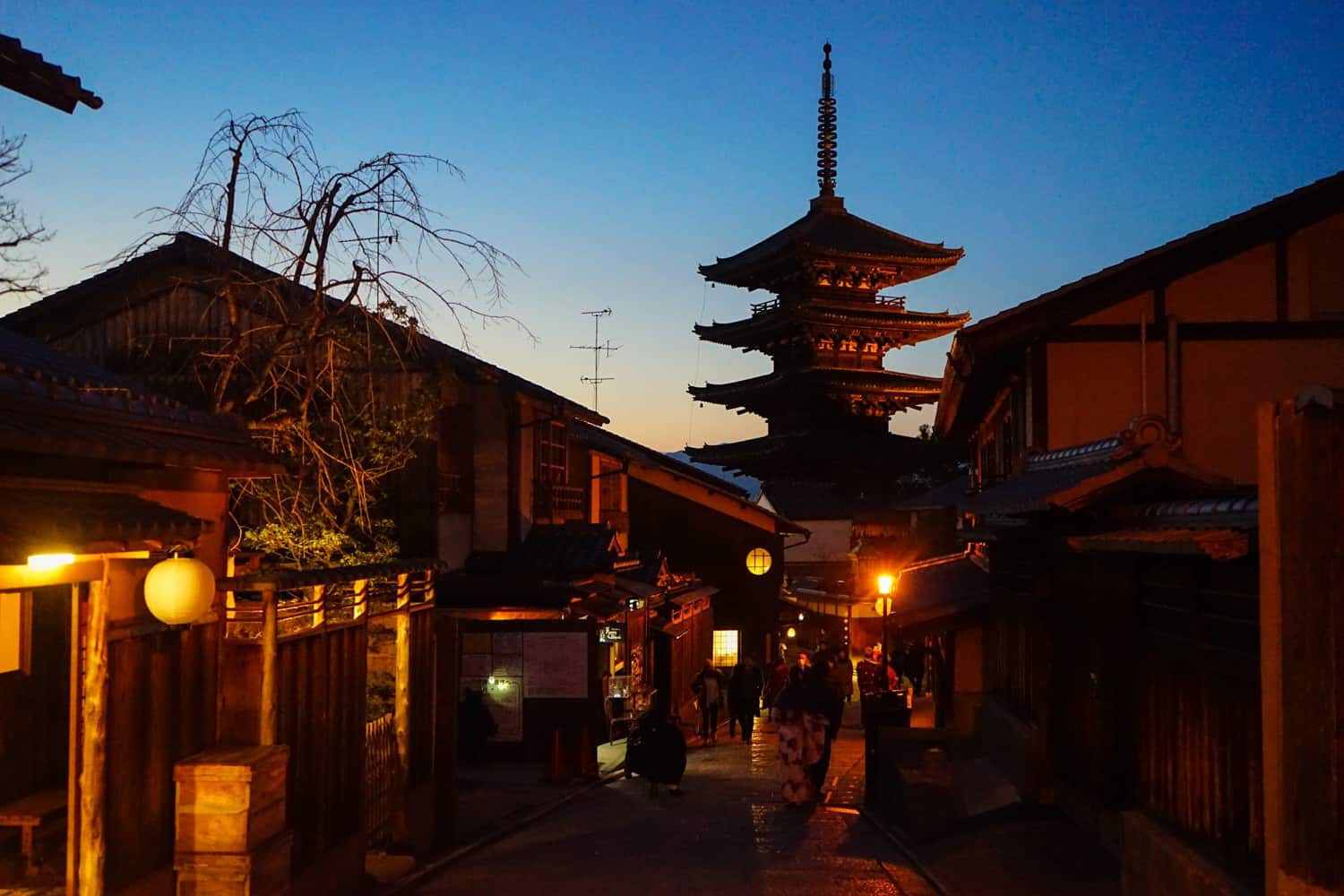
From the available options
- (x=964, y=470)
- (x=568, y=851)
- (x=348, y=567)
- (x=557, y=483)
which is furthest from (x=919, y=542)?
(x=348, y=567)

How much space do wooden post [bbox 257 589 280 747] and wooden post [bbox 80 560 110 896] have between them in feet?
5.01

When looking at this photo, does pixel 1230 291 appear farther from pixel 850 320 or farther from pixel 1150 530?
pixel 850 320

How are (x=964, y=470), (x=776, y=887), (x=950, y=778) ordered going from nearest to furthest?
1. (x=776, y=887)
2. (x=950, y=778)
3. (x=964, y=470)

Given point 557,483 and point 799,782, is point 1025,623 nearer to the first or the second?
point 799,782

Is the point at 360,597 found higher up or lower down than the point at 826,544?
higher up

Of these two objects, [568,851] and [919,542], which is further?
[919,542]

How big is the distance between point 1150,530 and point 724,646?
29588mm

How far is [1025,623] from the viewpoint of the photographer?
15.7 m

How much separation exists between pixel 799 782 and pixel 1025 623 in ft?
11.6

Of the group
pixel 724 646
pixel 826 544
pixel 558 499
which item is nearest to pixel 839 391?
pixel 724 646

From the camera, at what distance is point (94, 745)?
721cm

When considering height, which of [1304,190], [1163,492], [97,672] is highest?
[1304,190]

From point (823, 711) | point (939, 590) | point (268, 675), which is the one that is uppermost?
point (268, 675)

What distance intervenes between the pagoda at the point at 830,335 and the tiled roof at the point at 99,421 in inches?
1433
